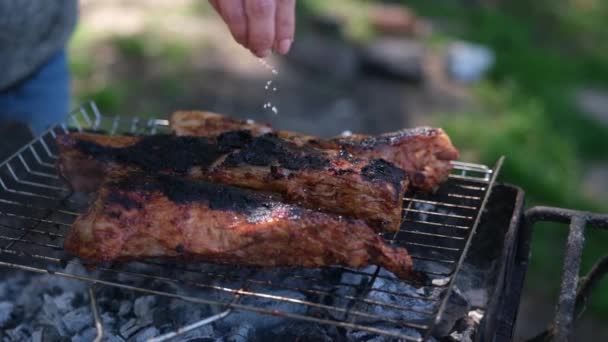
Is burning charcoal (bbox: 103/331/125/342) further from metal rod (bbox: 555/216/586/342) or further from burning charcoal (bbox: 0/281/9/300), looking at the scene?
metal rod (bbox: 555/216/586/342)

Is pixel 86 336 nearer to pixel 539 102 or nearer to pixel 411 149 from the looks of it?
pixel 411 149

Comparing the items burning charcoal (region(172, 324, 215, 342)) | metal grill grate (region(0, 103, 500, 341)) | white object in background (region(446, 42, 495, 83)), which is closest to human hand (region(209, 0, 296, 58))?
metal grill grate (region(0, 103, 500, 341))

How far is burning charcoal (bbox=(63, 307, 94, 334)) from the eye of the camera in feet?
8.68

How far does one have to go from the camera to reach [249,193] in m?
2.56

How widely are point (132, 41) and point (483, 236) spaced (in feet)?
17.0

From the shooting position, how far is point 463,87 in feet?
23.2

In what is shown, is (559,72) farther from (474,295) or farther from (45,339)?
(45,339)

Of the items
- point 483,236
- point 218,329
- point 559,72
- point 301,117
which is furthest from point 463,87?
point 218,329

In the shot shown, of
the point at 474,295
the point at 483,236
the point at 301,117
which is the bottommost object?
the point at 301,117

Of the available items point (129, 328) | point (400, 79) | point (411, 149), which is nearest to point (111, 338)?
point (129, 328)

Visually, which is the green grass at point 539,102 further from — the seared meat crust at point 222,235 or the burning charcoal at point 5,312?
the burning charcoal at point 5,312

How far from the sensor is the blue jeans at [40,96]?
12.8 ft

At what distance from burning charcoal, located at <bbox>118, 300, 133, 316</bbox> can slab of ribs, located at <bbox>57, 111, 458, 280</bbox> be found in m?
0.40

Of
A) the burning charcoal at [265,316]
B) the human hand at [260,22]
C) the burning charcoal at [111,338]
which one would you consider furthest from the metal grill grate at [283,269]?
the human hand at [260,22]
